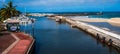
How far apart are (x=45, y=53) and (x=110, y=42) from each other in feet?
37.8

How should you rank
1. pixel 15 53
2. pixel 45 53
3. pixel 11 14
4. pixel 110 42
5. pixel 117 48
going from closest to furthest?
pixel 15 53 → pixel 45 53 → pixel 117 48 → pixel 110 42 → pixel 11 14

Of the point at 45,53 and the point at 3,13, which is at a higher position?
the point at 3,13

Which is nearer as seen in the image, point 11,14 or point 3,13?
point 3,13

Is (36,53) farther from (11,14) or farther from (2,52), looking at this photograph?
(11,14)

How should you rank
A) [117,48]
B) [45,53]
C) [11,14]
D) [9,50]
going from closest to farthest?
[9,50], [45,53], [117,48], [11,14]

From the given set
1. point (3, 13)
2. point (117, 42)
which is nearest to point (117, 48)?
point (117, 42)

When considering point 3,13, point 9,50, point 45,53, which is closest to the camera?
point 9,50

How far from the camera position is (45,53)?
3381 cm

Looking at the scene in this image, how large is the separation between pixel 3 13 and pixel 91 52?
53.3 meters

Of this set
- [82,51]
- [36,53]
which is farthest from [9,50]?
[82,51]

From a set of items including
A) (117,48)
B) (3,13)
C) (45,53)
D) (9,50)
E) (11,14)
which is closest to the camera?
(9,50)

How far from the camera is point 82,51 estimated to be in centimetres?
3512

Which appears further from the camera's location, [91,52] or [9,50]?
[91,52]

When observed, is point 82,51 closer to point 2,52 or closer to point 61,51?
point 61,51
